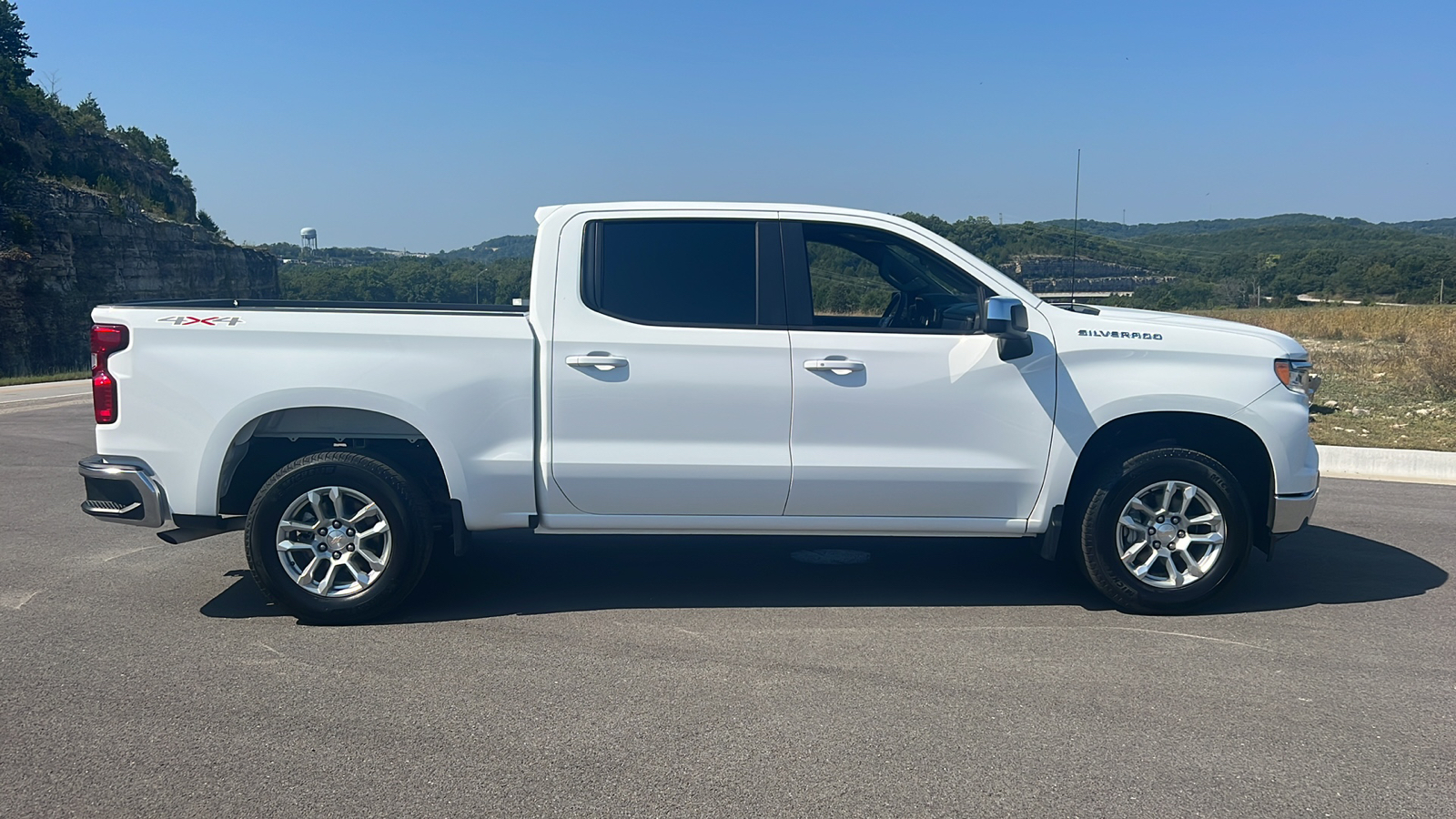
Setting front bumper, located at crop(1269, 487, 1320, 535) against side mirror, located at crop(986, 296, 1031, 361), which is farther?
front bumper, located at crop(1269, 487, 1320, 535)

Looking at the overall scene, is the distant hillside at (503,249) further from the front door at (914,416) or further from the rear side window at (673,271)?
the front door at (914,416)

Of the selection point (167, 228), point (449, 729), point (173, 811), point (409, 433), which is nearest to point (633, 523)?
point (409, 433)

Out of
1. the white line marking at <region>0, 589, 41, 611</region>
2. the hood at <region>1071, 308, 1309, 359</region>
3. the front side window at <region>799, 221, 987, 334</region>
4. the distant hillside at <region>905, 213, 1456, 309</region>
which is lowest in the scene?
the white line marking at <region>0, 589, 41, 611</region>

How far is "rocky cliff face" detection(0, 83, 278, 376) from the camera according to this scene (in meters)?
44.5

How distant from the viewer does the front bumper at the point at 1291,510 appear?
17.7ft

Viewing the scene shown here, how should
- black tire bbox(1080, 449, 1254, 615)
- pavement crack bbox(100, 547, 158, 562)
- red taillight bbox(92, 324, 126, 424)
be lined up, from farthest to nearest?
pavement crack bbox(100, 547, 158, 562)
black tire bbox(1080, 449, 1254, 615)
red taillight bbox(92, 324, 126, 424)

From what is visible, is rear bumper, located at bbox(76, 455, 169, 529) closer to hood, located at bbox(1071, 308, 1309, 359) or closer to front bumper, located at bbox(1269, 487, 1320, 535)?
hood, located at bbox(1071, 308, 1309, 359)

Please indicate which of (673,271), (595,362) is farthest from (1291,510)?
(595,362)

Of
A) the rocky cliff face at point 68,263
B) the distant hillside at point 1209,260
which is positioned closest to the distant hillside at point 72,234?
the rocky cliff face at point 68,263

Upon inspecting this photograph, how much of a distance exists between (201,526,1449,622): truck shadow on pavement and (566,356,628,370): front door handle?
51.2 inches

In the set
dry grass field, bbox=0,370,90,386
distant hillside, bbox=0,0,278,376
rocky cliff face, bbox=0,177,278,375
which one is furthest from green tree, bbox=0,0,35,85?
dry grass field, bbox=0,370,90,386

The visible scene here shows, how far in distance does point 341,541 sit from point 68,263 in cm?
5081

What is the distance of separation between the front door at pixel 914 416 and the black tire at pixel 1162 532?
14.5 inches

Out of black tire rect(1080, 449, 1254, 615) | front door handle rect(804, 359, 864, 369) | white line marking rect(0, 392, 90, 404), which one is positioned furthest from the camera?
white line marking rect(0, 392, 90, 404)
